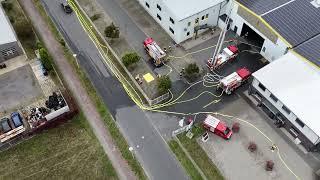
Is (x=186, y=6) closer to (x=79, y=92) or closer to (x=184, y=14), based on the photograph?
(x=184, y=14)

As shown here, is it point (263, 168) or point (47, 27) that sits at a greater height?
point (47, 27)

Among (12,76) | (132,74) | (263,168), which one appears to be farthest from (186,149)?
(12,76)

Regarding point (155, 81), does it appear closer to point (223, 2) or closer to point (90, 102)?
point (90, 102)

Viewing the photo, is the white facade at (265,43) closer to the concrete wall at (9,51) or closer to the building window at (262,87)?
the building window at (262,87)

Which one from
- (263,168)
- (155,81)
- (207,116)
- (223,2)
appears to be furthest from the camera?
(223,2)

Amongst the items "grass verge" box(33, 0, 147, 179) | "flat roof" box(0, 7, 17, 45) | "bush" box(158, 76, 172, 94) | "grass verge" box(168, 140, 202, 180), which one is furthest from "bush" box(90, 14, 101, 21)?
"grass verge" box(168, 140, 202, 180)

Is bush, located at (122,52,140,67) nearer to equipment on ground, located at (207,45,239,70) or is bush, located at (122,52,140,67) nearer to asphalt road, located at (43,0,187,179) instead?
asphalt road, located at (43,0,187,179)

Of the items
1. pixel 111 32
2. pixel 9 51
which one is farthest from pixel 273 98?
pixel 9 51

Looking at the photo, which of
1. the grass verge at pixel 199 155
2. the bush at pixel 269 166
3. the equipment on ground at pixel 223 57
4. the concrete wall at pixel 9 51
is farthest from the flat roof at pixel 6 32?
the bush at pixel 269 166
